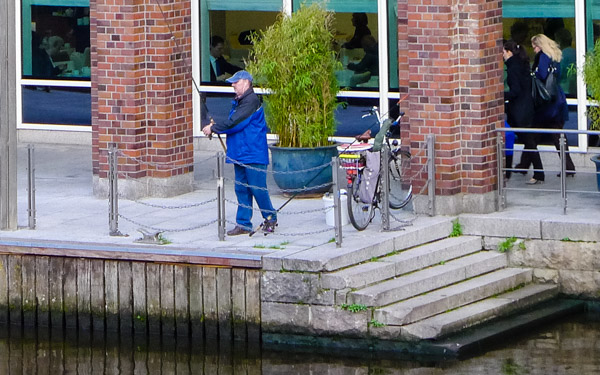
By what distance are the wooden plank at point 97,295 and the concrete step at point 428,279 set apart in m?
2.46

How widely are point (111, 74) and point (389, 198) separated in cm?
343

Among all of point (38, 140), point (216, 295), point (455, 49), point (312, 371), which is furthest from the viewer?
point (38, 140)

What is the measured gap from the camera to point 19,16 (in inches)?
867

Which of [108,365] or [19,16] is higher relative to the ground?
[19,16]

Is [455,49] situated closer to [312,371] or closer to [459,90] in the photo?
[459,90]

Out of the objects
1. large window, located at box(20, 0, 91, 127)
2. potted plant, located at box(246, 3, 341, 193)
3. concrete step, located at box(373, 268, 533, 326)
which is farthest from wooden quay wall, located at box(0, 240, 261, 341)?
large window, located at box(20, 0, 91, 127)

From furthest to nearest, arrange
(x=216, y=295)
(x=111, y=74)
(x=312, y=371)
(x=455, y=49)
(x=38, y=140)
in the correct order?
1. (x=38, y=140)
2. (x=111, y=74)
3. (x=455, y=49)
4. (x=216, y=295)
5. (x=312, y=371)

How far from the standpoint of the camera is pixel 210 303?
14117mm

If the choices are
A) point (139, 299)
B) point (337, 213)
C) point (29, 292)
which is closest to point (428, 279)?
point (337, 213)

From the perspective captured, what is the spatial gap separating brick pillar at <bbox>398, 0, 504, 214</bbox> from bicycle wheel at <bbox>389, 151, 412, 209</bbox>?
0.70 feet

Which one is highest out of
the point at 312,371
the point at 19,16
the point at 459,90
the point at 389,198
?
the point at 19,16

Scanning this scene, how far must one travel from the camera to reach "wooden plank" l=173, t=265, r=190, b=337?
14.2 m

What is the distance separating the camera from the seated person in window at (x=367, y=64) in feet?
65.5

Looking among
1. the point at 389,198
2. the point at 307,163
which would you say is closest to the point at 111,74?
the point at 307,163
